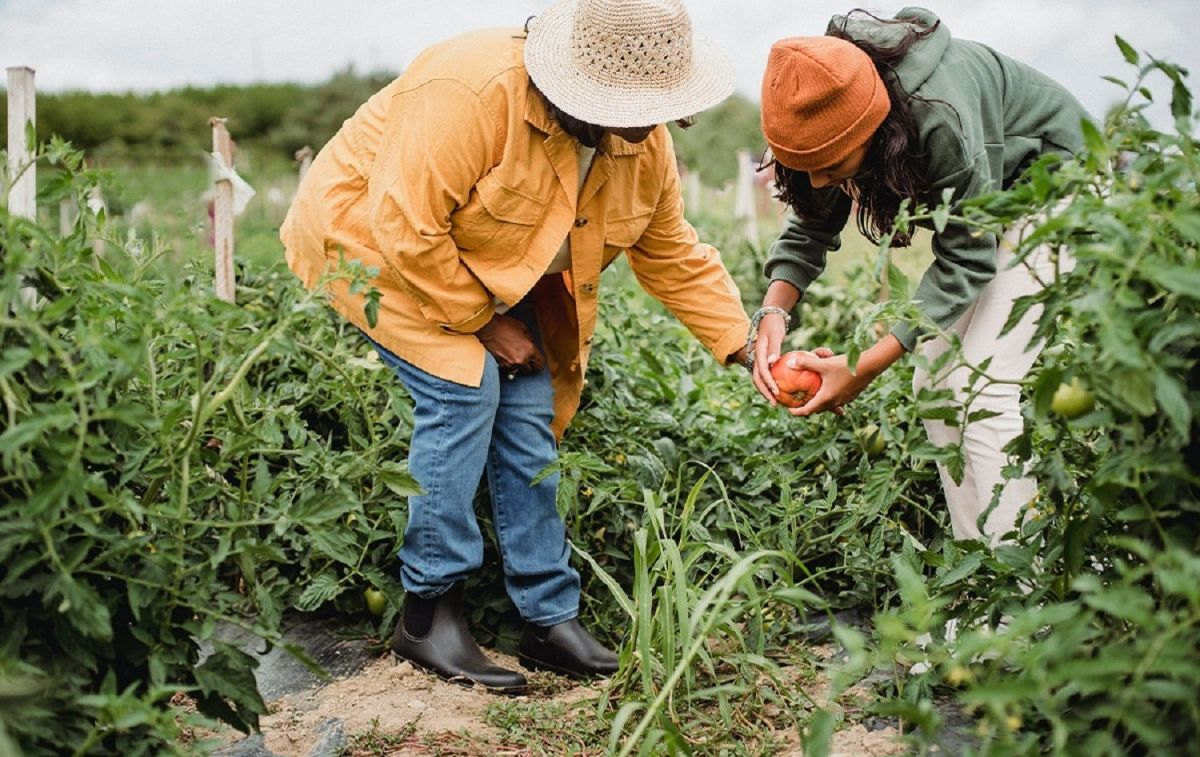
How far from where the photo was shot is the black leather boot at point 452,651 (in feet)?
9.02

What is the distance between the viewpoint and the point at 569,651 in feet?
9.20

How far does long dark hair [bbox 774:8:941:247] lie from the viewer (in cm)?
236

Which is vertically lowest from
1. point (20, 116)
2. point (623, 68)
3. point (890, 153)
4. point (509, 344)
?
point (509, 344)

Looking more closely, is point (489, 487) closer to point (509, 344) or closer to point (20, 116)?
point (509, 344)

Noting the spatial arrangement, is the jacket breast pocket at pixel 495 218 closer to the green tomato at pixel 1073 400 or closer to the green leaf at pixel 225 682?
the green leaf at pixel 225 682

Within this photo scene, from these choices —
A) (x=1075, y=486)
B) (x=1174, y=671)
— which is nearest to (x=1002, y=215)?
(x=1075, y=486)

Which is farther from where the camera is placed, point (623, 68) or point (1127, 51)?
point (623, 68)

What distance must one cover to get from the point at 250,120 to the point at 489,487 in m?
24.0

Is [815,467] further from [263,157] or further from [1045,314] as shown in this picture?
[263,157]

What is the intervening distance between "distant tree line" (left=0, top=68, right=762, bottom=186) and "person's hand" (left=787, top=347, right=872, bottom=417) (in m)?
15.4

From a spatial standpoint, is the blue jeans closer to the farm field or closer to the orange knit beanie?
the farm field

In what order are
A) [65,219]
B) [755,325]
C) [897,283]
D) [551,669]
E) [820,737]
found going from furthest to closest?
[65,219] → [755,325] → [551,669] → [897,283] → [820,737]

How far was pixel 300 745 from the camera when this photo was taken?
242cm

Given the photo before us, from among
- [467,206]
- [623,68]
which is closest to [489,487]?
[467,206]
